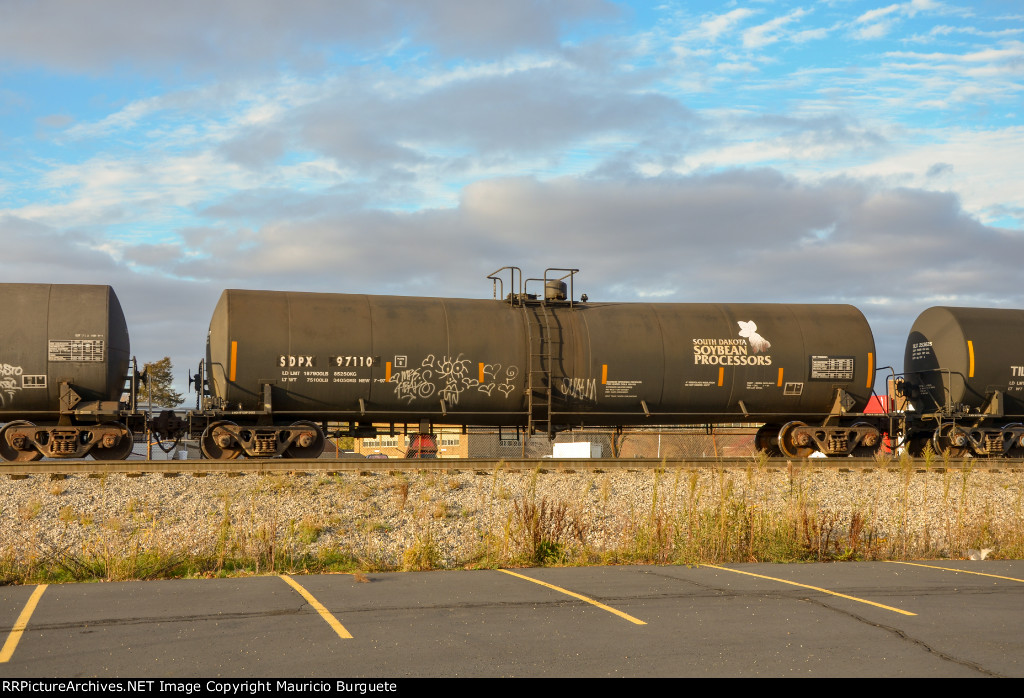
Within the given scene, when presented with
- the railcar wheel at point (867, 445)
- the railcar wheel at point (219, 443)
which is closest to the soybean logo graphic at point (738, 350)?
the railcar wheel at point (867, 445)

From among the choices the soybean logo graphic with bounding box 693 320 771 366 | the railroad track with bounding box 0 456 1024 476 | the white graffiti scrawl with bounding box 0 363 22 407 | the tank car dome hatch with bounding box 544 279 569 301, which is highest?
the tank car dome hatch with bounding box 544 279 569 301

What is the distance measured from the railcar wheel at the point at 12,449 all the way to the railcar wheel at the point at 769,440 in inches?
618

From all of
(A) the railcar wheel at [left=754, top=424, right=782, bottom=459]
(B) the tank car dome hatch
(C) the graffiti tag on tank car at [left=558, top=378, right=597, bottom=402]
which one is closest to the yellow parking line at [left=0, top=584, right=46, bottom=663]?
(C) the graffiti tag on tank car at [left=558, top=378, right=597, bottom=402]

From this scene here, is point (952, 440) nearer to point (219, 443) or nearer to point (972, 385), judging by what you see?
point (972, 385)

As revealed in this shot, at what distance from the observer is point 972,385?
2097 centimetres

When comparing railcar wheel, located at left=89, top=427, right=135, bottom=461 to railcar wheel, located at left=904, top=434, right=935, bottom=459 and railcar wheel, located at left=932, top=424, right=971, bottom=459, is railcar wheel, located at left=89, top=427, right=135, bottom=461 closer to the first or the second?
railcar wheel, located at left=932, top=424, right=971, bottom=459

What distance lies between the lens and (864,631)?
7.27 metres

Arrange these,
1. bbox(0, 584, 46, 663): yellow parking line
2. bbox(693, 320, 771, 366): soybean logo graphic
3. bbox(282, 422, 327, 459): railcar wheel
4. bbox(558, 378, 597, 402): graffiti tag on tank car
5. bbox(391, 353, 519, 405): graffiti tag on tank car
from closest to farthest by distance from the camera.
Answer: bbox(0, 584, 46, 663): yellow parking line, bbox(282, 422, 327, 459): railcar wheel, bbox(391, 353, 519, 405): graffiti tag on tank car, bbox(558, 378, 597, 402): graffiti tag on tank car, bbox(693, 320, 771, 366): soybean logo graphic

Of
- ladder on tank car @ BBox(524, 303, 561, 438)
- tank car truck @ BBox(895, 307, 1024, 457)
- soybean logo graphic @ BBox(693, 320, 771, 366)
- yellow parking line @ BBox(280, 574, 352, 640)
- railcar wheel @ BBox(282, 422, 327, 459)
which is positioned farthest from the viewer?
tank car truck @ BBox(895, 307, 1024, 457)

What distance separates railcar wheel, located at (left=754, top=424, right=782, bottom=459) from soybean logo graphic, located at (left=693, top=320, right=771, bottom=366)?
2.18 m

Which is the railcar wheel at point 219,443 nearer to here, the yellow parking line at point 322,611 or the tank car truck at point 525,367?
the tank car truck at point 525,367

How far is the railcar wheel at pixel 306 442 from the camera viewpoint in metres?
17.8

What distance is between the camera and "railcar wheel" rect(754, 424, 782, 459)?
2108 centimetres
